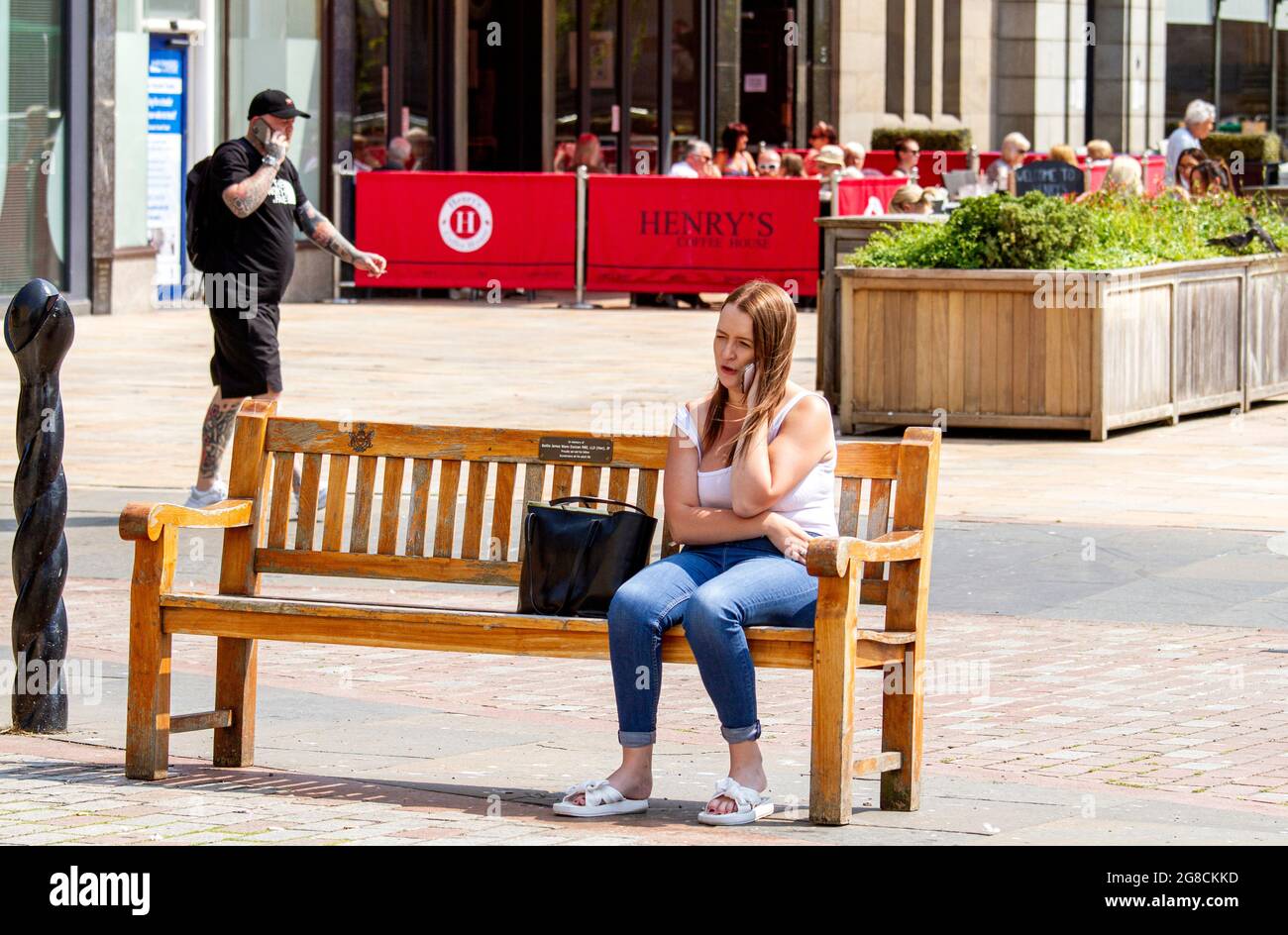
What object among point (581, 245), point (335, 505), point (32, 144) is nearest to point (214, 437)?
point (335, 505)

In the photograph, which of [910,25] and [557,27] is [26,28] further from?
[910,25]

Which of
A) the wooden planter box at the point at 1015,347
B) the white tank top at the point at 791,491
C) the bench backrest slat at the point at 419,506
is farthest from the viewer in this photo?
the wooden planter box at the point at 1015,347

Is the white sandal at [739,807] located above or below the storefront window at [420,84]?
below

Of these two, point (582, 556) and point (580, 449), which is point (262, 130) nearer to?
point (580, 449)

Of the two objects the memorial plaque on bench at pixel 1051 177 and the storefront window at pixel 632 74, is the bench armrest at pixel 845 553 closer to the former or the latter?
the memorial plaque on bench at pixel 1051 177

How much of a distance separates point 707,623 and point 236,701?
1526 millimetres

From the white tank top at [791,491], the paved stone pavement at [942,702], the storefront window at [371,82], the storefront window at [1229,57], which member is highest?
the storefront window at [1229,57]

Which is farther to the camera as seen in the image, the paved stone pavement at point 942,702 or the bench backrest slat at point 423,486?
the bench backrest slat at point 423,486

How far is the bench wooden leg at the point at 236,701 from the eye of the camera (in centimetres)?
646

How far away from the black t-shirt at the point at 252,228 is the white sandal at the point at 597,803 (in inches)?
218

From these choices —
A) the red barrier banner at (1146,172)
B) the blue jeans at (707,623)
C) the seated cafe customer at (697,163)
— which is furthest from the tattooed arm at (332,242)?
the red barrier banner at (1146,172)

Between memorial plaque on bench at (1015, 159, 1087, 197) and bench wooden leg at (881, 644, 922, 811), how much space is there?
18.3 m

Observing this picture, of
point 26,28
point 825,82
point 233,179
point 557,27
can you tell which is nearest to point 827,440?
point 233,179

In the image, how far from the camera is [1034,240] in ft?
45.8
